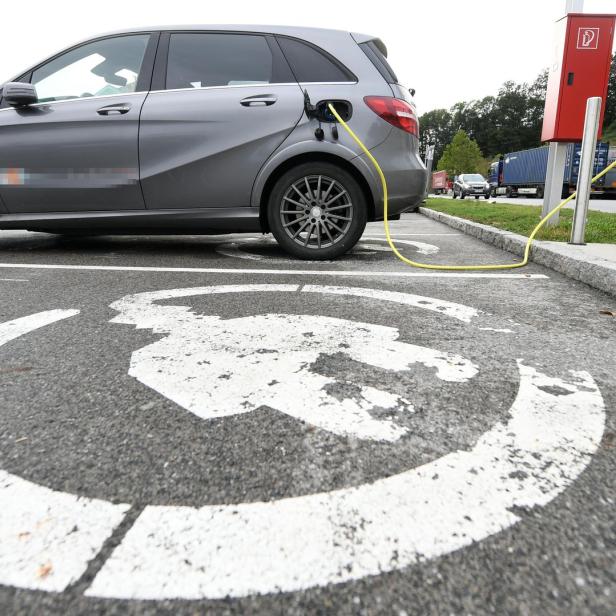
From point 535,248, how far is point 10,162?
4.54m

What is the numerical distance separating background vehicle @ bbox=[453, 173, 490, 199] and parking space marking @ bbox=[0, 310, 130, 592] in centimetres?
3407

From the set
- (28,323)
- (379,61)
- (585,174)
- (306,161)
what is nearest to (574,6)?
(585,174)

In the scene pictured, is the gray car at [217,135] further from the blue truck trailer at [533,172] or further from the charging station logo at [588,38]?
the blue truck trailer at [533,172]

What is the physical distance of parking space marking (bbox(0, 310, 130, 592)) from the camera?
94 cm

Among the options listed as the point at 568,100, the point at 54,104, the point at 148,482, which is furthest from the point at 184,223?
the point at 568,100

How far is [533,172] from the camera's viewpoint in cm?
3203

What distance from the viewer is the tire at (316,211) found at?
4.31m

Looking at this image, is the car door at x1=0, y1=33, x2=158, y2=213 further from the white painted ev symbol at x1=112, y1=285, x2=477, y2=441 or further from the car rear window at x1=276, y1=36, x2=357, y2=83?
the white painted ev symbol at x1=112, y1=285, x2=477, y2=441

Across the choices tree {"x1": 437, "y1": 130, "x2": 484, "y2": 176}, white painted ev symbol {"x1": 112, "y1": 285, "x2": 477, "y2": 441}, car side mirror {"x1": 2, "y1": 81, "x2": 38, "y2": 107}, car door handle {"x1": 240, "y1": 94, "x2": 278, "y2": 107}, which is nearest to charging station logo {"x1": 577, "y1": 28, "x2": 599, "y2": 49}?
car door handle {"x1": 240, "y1": 94, "x2": 278, "y2": 107}

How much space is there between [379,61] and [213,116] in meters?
1.48

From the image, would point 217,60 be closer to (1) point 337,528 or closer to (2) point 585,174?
(2) point 585,174

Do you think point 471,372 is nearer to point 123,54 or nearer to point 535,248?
point 535,248

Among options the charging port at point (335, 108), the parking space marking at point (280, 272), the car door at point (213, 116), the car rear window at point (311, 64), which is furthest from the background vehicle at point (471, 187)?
the parking space marking at point (280, 272)

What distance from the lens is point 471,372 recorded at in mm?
1918
